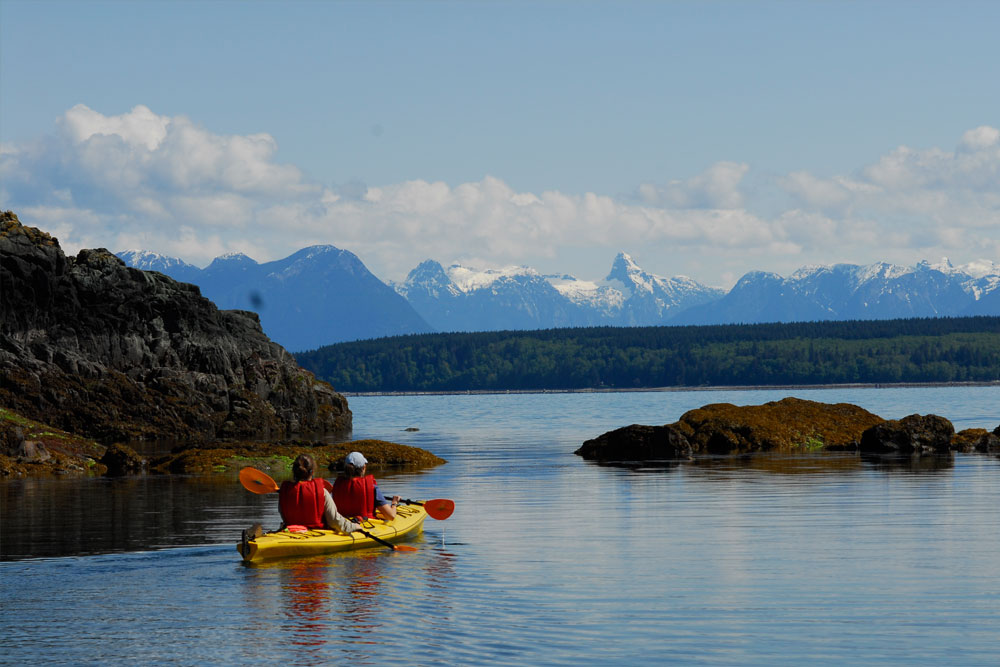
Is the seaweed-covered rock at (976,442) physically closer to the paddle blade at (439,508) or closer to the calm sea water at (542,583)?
the calm sea water at (542,583)

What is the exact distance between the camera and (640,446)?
56500 mm

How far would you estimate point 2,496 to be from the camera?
37.2 m

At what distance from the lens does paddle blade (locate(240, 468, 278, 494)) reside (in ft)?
86.0

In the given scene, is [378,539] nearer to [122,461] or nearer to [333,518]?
[333,518]

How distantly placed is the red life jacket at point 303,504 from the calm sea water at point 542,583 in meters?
1.02

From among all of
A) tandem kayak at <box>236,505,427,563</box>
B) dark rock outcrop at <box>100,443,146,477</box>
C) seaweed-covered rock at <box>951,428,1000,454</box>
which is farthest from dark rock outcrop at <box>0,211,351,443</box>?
tandem kayak at <box>236,505,427,563</box>

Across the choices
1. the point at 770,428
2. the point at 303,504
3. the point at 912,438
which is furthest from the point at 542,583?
the point at 770,428

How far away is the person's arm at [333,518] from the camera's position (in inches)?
949

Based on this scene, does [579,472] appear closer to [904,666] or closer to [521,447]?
[521,447]

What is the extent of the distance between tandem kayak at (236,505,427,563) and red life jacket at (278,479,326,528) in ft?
1.33

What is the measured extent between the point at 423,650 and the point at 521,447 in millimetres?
50959

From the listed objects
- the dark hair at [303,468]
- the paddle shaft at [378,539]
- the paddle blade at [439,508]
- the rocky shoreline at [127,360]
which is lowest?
the paddle shaft at [378,539]

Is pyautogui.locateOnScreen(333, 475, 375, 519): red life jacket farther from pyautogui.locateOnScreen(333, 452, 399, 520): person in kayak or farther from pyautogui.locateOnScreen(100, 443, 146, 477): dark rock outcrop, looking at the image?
pyautogui.locateOnScreen(100, 443, 146, 477): dark rock outcrop

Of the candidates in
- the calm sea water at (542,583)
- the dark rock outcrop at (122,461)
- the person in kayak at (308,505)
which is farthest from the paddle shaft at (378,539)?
the dark rock outcrop at (122,461)
